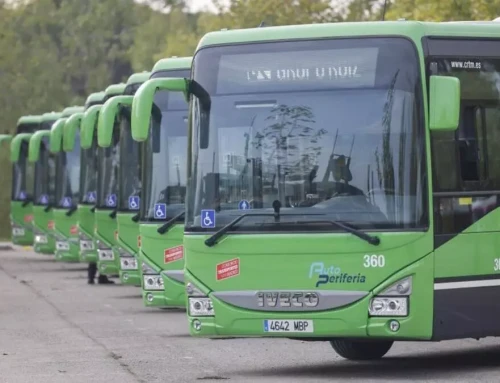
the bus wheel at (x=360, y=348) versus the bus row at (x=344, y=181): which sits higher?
the bus row at (x=344, y=181)

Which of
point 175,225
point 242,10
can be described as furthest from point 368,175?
point 242,10

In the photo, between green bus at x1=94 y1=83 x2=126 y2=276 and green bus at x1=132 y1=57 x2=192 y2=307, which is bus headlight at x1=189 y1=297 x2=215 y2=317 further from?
green bus at x1=94 y1=83 x2=126 y2=276

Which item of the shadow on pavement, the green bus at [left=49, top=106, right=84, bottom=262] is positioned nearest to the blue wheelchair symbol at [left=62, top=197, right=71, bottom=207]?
the green bus at [left=49, top=106, right=84, bottom=262]

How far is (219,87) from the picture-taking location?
46.2ft

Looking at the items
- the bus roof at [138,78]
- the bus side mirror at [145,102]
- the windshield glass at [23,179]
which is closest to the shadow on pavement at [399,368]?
the bus side mirror at [145,102]

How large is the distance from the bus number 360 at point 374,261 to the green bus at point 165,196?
688 cm

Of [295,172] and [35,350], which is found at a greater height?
[295,172]

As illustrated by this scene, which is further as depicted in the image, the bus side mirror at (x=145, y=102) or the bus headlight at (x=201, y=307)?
Result: the bus side mirror at (x=145, y=102)

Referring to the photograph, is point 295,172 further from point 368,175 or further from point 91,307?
point 91,307

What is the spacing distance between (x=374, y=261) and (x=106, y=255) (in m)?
14.1

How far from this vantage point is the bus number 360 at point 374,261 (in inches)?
528

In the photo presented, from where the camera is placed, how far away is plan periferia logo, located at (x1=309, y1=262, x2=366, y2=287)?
1350cm

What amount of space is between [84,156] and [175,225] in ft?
38.2

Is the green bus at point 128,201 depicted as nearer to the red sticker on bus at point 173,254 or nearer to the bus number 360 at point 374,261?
the red sticker on bus at point 173,254
